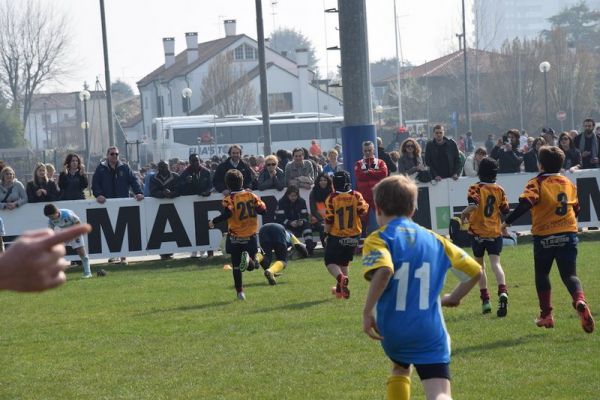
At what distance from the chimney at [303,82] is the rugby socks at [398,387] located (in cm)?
8055

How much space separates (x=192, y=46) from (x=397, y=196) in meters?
89.1

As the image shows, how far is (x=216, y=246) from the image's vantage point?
2230cm

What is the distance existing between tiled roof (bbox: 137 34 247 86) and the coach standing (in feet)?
223

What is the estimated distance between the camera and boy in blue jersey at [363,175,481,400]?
250 inches

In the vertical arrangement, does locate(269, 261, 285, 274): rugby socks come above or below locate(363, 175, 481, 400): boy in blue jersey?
below

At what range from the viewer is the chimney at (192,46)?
9325 centimetres

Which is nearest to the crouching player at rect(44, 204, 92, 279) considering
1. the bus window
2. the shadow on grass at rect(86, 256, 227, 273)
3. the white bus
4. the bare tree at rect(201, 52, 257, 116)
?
the shadow on grass at rect(86, 256, 227, 273)

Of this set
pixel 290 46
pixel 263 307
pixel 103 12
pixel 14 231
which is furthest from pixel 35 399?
pixel 290 46

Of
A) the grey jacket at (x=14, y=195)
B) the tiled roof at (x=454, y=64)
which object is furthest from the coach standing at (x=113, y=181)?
the tiled roof at (x=454, y=64)

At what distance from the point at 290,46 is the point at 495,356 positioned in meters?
186

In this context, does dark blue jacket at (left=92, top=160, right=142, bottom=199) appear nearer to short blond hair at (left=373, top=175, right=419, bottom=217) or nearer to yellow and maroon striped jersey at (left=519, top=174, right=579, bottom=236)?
yellow and maroon striped jersey at (left=519, top=174, right=579, bottom=236)

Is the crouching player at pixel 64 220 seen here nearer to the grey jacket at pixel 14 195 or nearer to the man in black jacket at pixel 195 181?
the grey jacket at pixel 14 195

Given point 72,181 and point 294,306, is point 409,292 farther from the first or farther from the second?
point 72,181

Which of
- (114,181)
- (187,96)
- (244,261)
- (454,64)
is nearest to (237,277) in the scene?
(244,261)
